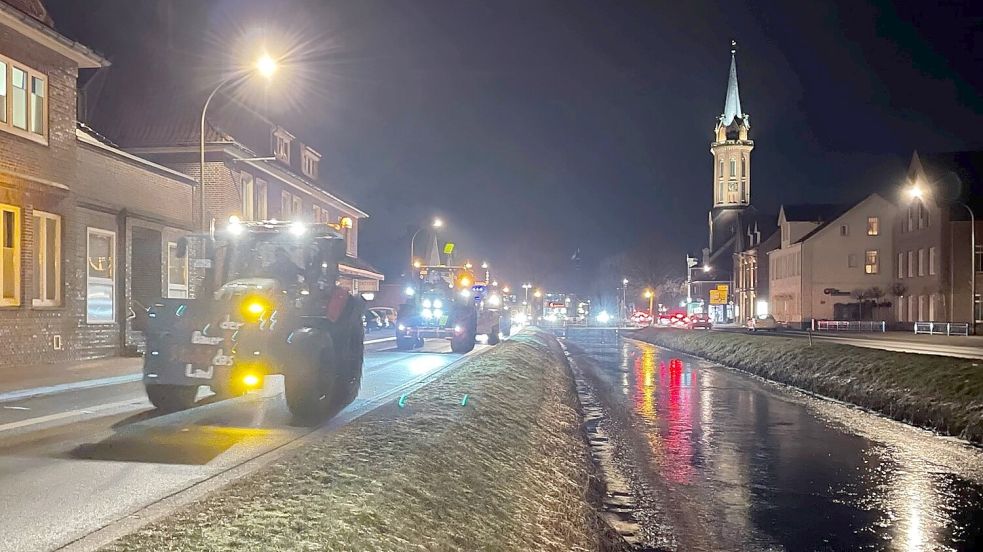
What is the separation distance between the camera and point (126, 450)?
987 cm

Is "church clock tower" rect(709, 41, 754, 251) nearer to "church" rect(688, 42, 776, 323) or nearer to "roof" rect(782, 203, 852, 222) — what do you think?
"church" rect(688, 42, 776, 323)

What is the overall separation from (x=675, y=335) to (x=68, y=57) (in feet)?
109

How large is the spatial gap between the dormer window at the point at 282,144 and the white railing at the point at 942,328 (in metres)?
37.4

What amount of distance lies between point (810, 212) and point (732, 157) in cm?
4079

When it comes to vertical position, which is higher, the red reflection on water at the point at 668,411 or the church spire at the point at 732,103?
the church spire at the point at 732,103

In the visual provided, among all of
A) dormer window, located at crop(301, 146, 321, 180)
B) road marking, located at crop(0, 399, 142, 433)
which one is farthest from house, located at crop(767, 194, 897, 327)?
road marking, located at crop(0, 399, 142, 433)

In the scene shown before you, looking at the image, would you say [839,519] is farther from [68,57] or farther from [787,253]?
[787,253]

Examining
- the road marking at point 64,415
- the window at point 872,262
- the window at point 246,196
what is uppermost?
the window at point 246,196

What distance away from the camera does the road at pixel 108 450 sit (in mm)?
6910

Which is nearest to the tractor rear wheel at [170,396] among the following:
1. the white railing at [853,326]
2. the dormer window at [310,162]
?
the dormer window at [310,162]

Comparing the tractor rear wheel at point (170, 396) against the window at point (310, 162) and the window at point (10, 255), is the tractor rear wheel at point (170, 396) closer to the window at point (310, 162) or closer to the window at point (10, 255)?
the window at point (10, 255)

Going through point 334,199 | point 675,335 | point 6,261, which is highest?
point 334,199

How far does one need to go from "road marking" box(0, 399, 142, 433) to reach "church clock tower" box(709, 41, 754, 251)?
105670 millimetres

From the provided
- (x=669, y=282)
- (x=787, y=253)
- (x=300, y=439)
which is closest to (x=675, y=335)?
(x=787, y=253)
